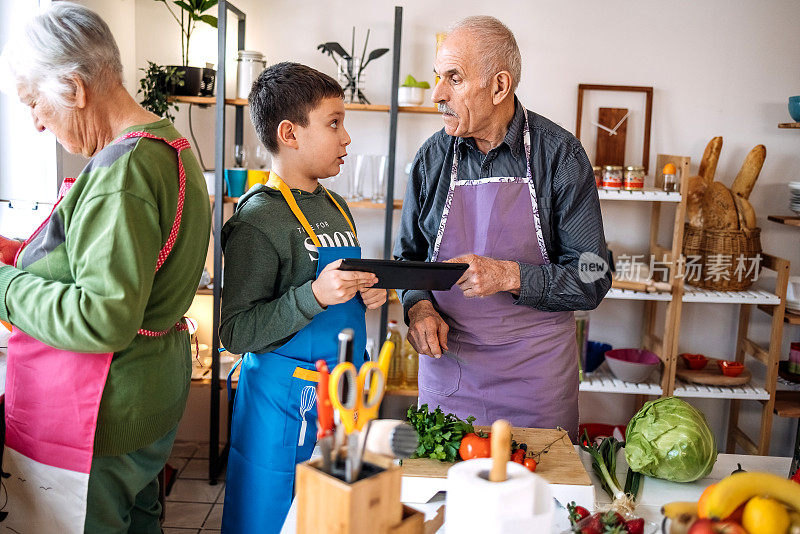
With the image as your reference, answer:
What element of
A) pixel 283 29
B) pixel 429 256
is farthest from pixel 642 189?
pixel 283 29

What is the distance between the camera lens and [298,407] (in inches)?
62.3

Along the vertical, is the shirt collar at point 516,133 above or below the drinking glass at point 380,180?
above

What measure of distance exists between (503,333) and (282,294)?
1.90 ft

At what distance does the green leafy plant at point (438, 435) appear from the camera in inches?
51.3

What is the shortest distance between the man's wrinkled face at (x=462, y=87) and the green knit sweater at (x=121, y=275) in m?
0.67

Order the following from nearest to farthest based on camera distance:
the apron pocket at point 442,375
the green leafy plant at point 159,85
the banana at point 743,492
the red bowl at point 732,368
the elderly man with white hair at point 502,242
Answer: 1. the banana at point 743,492
2. the elderly man with white hair at point 502,242
3. the apron pocket at point 442,375
4. the green leafy plant at point 159,85
5. the red bowl at point 732,368

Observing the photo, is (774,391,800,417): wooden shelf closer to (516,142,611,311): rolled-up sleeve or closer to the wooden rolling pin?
(516,142,611,311): rolled-up sleeve

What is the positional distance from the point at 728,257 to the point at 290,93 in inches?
86.1

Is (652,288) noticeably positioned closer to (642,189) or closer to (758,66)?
(642,189)

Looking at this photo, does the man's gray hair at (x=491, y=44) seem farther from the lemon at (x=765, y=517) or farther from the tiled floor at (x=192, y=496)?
the tiled floor at (x=192, y=496)

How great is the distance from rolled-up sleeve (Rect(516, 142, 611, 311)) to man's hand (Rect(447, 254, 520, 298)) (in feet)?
0.09

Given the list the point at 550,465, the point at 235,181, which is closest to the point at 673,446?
the point at 550,465

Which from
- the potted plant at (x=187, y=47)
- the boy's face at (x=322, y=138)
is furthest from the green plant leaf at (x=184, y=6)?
the boy's face at (x=322, y=138)

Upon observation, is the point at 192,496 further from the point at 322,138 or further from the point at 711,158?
the point at 711,158
